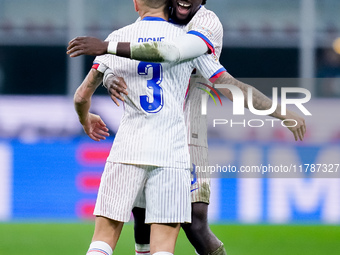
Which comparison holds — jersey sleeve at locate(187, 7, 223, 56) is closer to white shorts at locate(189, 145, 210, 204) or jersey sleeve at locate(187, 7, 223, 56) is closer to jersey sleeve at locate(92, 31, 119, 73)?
jersey sleeve at locate(92, 31, 119, 73)

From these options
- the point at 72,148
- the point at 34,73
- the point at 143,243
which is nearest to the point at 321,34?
the point at 34,73

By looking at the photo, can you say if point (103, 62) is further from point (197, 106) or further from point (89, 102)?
point (197, 106)

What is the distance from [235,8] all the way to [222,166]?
5.56 meters

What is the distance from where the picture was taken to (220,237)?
25.1 ft

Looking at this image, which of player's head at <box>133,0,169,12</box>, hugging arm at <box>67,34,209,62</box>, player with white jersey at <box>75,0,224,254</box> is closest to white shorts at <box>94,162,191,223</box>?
player with white jersey at <box>75,0,224,254</box>

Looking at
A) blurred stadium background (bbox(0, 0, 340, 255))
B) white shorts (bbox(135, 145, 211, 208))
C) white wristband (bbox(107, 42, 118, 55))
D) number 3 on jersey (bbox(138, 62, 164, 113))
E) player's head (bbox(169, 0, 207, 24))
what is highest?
blurred stadium background (bbox(0, 0, 340, 255))

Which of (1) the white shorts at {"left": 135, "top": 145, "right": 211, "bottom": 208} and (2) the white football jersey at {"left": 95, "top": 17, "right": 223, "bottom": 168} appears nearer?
(2) the white football jersey at {"left": 95, "top": 17, "right": 223, "bottom": 168}

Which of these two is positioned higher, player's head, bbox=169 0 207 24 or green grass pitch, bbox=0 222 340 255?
player's head, bbox=169 0 207 24

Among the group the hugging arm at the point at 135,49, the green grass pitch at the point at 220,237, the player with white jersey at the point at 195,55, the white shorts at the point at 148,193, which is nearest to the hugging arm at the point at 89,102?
the player with white jersey at the point at 195,55

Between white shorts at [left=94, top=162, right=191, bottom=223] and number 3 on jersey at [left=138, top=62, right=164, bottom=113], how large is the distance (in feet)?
0.88

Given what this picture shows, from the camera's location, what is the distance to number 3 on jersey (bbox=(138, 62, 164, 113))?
11.1 ft

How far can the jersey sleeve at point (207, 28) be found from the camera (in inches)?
136

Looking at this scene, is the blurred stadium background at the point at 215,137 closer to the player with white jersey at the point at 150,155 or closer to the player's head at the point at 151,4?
the player with white jersey at the point at 150,155

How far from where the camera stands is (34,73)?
14320 millimetres
